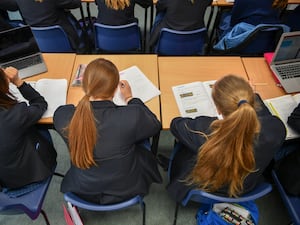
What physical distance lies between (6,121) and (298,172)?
58.3 inches

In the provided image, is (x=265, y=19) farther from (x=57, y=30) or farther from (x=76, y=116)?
(x=76, y=116)

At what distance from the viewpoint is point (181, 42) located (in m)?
2.31

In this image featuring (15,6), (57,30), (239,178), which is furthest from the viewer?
(15,6)

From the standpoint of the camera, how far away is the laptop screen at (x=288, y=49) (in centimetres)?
173

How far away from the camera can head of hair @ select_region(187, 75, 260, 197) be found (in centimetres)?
108

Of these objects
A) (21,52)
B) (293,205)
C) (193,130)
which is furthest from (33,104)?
(293,205)

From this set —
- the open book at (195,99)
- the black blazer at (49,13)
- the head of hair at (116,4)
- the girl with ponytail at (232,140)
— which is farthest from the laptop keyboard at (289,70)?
the black blazer at (49,13)

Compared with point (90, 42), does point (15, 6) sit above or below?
above

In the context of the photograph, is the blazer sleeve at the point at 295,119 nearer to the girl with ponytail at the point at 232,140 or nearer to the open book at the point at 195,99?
the girl with ponytail at the point at 232,140

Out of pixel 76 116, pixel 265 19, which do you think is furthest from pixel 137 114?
pixel 265 19

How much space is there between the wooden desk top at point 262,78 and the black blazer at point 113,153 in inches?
31.8

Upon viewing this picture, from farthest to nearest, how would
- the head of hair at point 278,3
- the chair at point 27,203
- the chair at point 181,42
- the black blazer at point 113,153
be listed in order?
the head of hair at point 278,3
the chair at point 181,42
the chair at point 27,203
the black blazer at point 113,153

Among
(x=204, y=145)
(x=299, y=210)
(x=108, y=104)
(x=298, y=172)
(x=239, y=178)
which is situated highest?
(x=108, y=104)

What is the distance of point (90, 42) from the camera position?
9.31 ft
